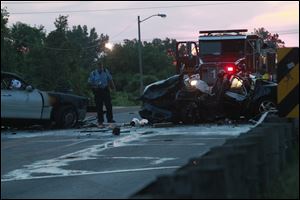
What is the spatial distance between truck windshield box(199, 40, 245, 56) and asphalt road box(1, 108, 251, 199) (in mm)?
6956

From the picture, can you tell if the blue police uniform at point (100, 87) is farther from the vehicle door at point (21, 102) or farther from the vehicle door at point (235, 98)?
the vehicle door at point (235, 98)

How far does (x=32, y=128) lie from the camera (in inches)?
679

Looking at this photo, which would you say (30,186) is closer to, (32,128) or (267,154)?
(267,154)

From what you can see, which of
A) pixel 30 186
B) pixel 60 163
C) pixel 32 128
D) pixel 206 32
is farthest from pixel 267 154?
pixel 206 32

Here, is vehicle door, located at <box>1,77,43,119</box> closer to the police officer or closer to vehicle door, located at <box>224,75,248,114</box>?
the police officer

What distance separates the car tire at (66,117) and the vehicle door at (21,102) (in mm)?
579

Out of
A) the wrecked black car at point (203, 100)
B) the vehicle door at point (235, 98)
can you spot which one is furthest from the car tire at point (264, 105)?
the vehicle door at point (235, 98)

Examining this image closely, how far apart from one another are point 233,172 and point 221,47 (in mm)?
18156

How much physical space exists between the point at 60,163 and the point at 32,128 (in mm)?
7137

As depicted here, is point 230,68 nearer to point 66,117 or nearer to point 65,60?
point 66,117

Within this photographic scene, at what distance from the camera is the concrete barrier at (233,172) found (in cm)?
444

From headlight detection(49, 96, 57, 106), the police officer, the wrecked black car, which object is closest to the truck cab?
the wrecked black car

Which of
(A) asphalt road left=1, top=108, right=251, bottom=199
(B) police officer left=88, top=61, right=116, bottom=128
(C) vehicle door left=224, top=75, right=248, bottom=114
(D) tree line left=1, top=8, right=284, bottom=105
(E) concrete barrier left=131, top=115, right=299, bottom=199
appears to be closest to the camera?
(E) concrete barrier left=131, top=115, right=299, bottom=199

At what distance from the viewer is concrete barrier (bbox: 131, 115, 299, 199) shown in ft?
14.6
